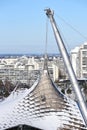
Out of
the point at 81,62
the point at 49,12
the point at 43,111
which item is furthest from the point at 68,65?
the point at 81,62

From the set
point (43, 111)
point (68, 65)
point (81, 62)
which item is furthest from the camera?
point (81, 62)

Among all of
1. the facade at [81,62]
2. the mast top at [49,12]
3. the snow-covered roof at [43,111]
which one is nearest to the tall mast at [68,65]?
the mast top at [49,12]

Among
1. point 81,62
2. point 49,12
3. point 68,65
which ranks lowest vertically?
point 68,65

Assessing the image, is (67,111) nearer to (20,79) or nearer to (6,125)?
(6,125)

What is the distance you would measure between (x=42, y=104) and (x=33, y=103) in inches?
31.4

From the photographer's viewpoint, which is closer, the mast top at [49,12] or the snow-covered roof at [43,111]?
the mast top at [49,12]

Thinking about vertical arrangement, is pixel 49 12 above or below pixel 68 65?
above

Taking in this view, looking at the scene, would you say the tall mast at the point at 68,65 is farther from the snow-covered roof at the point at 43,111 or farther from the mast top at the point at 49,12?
the snow-covered roof at the point at 43,111

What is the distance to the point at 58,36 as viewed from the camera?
9547mm

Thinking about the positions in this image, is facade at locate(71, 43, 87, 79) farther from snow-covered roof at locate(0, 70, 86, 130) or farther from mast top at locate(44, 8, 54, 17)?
mast top at locate(44, 8, 54, 17)

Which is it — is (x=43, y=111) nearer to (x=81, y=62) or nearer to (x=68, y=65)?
(x=68, y=65)

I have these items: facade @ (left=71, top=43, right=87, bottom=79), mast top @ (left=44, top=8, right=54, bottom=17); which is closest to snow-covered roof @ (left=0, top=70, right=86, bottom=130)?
mast top @ (left=44, top=8, right=54, bottom=17)

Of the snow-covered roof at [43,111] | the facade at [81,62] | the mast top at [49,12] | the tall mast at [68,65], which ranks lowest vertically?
the snow-covered roof at [43,111]

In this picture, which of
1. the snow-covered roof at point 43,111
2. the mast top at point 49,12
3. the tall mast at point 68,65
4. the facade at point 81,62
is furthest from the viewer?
the facade at point 81,62
